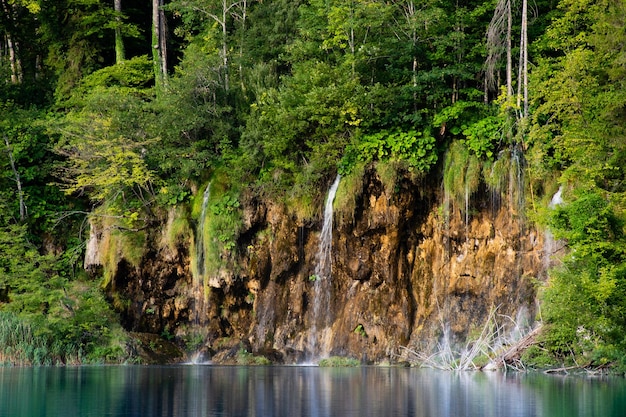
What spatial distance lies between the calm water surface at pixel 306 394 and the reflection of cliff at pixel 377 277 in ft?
13.5

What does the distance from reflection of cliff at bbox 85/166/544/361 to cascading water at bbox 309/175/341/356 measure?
5.4 inches

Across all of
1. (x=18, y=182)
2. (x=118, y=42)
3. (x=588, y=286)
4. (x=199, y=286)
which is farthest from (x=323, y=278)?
(x=118, y=42)

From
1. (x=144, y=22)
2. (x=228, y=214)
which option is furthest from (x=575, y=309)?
(x=144, y=22)

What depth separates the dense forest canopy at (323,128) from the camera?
24484 millimetres

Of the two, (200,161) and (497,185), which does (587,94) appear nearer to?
(497,185)

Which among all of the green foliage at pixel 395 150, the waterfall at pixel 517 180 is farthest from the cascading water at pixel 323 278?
the waterfall at pixel 517 180

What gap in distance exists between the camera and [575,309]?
21953 millimetres

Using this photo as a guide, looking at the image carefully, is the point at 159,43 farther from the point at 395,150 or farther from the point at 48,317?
the point at 48,317

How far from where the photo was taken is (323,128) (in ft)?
96.5

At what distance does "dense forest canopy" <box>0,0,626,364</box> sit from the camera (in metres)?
24.5

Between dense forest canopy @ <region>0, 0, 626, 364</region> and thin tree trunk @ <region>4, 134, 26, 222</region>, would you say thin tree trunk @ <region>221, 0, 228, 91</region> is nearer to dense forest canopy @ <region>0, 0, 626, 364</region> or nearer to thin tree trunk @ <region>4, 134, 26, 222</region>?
dense forest canopy @ <region>0, 0, 626, 364</region>

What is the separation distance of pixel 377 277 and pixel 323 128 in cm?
461

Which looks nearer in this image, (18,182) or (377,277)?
(377,277)

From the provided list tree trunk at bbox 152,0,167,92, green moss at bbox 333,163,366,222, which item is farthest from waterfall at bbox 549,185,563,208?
tree trunk at bbox 152,0,167,92
